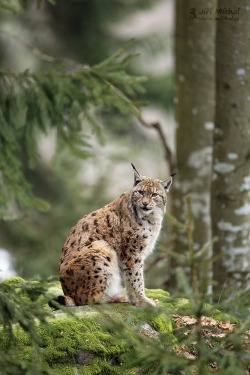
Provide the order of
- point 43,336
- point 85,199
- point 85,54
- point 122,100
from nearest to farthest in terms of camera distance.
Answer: point 43,336 → point 122,100 → point 85,199 → point 85,54

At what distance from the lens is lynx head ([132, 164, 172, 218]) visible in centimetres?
670

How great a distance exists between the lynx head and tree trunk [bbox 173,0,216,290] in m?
2.67

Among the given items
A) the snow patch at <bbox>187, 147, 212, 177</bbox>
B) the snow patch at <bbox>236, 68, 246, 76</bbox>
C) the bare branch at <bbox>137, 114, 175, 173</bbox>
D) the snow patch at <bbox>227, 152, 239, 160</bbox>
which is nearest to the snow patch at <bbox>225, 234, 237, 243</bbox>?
the snow patch at <bbox>227, 152, 239, 160</bbox>

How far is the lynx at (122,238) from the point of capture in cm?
654

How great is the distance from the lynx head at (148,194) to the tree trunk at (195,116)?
267 cm

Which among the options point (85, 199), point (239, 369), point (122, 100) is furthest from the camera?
point (85, 199)

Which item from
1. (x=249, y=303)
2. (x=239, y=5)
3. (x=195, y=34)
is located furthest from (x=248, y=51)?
(x=249, y=303)

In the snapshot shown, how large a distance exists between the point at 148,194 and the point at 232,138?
2129mm

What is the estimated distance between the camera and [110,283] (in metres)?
6.57

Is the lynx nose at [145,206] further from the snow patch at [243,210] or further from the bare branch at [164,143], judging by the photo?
the bare branch at [164,143]

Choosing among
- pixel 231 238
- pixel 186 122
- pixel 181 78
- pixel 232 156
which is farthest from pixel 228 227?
pixel 181 78

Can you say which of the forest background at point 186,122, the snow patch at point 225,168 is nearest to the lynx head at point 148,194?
the forest background at point 186,122

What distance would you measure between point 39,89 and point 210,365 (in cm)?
309

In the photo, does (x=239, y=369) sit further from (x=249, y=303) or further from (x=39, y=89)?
(x=39, y=89)
